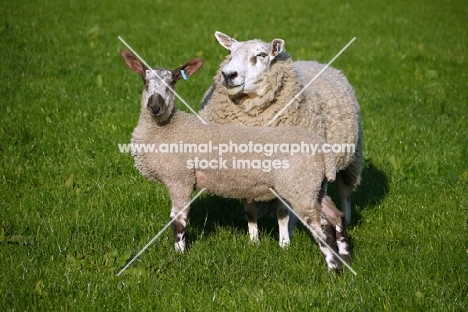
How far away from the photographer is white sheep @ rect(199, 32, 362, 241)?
5.44 m

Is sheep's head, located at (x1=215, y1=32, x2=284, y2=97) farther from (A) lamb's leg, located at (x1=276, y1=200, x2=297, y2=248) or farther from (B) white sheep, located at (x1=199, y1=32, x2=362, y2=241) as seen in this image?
(A) lamb's leg, located at (x1=276, y1=200, x2=297, y2=248)

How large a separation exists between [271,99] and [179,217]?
1.28 m

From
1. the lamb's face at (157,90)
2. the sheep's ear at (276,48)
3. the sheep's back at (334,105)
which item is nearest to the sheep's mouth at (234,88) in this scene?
the sheep's ear at (276,48)

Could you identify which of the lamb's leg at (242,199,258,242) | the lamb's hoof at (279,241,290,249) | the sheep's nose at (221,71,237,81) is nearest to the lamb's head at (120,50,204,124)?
the sheep's nose at (221,71,237,81)

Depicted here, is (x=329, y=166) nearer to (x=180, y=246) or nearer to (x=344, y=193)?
(x=180, y=246)

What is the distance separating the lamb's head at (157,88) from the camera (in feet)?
15.5

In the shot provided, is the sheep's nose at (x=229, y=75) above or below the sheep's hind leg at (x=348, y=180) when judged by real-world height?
above

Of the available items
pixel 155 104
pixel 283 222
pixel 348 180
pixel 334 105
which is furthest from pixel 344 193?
pixel 155 104

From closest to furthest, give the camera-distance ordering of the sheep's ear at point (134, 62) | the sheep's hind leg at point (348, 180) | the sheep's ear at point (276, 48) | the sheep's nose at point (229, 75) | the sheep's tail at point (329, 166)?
the sheep's tail at point (329, 166)
the sheep's ear at point (134, 62)
the sheep's nose at point (229, 75)
the sheep's ear at point (276, 48)
the sheep's hind leg at point (348, 180)

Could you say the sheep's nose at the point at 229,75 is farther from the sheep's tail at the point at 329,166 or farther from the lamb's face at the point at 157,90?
the sheep's tail at the point at 329,166

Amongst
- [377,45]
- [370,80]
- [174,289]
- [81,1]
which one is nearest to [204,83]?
[370,80]

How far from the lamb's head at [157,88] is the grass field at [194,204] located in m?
1.04

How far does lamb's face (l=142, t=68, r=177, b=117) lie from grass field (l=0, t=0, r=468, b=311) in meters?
1.07

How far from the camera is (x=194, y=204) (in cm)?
641
